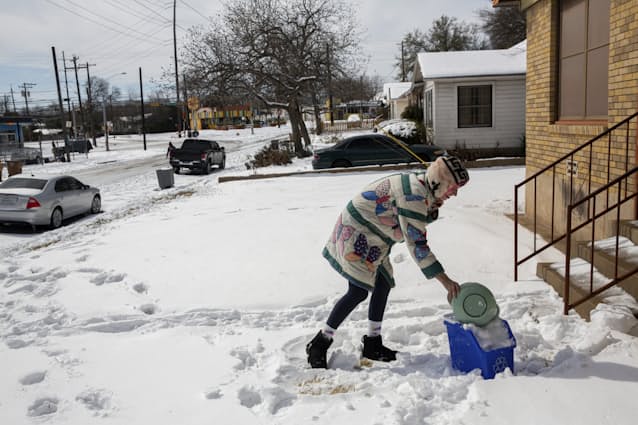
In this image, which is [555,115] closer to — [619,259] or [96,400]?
[619,259]

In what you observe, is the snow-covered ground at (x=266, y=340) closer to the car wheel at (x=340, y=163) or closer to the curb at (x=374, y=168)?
the curb at (x=374, y=168)

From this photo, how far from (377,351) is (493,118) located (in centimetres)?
1953

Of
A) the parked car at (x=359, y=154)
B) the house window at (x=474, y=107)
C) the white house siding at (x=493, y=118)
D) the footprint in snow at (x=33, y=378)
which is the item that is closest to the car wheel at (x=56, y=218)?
the parked car at (x=359, y=154)

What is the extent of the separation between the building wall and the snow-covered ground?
0.88 m

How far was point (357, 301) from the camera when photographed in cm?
405

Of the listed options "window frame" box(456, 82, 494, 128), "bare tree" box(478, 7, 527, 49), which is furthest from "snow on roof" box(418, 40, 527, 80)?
"bare tree" box(478, 7, 527, 49)

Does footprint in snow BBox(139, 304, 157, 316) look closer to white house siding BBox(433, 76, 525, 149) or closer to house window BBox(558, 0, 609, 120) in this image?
house window BBox(558, 0, 609, 120)

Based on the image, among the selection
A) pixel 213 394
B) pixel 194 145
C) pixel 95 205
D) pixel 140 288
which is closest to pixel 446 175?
pixel 213 394

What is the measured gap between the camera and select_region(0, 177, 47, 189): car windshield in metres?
13.6

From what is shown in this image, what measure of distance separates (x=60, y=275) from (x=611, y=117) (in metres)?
7.14

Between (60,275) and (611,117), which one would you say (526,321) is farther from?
(60,275)

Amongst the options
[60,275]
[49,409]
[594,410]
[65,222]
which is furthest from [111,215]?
[594,410]

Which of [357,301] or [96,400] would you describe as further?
[357,301]

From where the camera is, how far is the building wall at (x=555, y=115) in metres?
5.94
